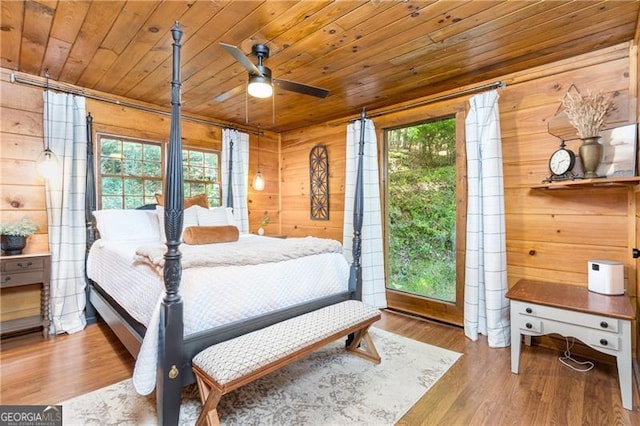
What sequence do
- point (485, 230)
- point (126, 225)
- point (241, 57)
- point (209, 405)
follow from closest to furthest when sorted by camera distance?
point (209, 405) < point (241, 57) < point (485, 230) < point (126, 225)

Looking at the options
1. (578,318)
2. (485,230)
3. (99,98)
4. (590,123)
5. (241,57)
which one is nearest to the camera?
(241,57)

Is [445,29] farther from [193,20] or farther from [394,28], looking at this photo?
[193,20]

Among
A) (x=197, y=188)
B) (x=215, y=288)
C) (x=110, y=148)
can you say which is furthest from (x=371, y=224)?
(x=110, y=148)

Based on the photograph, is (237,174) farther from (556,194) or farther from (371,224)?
(556,194)

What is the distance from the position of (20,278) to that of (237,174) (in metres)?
2.49

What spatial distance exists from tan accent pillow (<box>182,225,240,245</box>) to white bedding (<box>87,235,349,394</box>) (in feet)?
1.57

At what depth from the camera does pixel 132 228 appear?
10.4 ft

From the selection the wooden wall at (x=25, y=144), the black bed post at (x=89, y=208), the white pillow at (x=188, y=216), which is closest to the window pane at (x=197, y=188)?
the white pillow at (x=188, y=216)

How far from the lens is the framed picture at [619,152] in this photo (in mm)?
2227

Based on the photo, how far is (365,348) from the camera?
8.77 ft

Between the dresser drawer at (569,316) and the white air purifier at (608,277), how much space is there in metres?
0.41

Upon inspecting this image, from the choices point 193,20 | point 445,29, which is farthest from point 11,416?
point 445,29

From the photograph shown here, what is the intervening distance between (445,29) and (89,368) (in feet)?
11.7

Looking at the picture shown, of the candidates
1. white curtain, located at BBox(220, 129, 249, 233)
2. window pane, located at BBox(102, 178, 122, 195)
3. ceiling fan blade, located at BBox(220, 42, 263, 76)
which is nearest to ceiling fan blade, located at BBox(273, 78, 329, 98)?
ceiling fan blade, located at BBox(220, 42, 263, 76)
